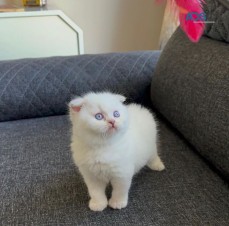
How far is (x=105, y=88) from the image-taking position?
120 cm

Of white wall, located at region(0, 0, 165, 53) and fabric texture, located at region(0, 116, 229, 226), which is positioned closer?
fabric texture, located at region(0, 116, 229, 226)

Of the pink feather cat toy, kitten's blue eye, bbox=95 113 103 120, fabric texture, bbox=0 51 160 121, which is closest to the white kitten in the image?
kitten's blue eye, bbox=95 113 103 120

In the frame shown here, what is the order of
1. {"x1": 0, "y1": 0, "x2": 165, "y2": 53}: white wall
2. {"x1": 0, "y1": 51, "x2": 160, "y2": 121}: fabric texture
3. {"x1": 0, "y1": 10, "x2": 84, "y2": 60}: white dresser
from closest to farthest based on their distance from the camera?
{"x1": 0, "y1": 51, "x2": 160, "y2": 121}: fabric texture < {"x1": 0, "y1": 10, "x2": 84, "y2": 60}: white dresser < {"x1": 0, "y1": 0, "x2": 165, "y2": 53}: white wall

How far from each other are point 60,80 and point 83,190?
0.52m

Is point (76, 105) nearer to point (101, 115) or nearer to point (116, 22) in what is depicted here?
point (101, 115)

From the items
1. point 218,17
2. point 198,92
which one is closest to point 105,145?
point 198,92

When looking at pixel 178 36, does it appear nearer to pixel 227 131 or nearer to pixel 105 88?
pixel 105 88

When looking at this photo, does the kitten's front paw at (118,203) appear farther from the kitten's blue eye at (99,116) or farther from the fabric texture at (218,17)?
the fabric texture at (218,17)

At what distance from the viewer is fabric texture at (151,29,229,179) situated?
0.81 m

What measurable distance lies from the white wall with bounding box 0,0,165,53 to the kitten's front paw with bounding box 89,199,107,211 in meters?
1.46

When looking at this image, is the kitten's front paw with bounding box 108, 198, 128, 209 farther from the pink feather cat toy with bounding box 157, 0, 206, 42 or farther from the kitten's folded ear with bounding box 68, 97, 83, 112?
the pink feather cat toy with bounding box 157, 0, 206, 42

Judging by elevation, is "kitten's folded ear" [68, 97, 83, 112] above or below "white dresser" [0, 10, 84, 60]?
above

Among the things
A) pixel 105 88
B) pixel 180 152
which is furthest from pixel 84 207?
pixel 105 88

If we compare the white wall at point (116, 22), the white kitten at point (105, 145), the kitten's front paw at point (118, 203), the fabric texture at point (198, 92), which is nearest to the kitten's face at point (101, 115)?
the white kitten at point (105, 145)
